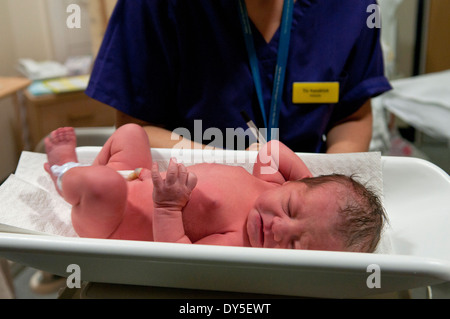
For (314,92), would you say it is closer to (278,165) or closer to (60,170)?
(278,165)

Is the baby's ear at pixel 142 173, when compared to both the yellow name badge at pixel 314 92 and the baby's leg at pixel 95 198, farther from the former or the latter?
the yellow name badge at pixel 314 92

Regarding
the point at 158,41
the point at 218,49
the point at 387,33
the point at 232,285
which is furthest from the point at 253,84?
the point at 387,33

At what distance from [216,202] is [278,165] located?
15 cm

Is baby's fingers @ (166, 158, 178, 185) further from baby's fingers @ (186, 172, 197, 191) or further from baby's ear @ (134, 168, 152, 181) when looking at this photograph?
baby's ear @ (134, 168, 152, 181)

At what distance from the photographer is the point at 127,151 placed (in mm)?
805

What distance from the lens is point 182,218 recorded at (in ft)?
2.31

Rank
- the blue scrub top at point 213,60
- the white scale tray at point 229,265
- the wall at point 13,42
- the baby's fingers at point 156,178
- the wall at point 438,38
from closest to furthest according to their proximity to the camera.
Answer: the white scale tray at point 229,265 → the baby's fingers at point 156,178 → the blue scrub top at point 213,60 → the wall at point 438,38 → the wall at point 13,42

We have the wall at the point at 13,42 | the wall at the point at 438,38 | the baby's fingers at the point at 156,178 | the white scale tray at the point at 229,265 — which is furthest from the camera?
the wall at the point at 13,42

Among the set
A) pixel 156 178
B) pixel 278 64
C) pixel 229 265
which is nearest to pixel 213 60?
pixel 278 64

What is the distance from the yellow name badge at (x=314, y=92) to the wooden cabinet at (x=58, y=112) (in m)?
1.50

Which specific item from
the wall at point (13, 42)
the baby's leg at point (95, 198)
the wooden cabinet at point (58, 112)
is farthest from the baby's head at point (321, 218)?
the wall at point (13, 42)

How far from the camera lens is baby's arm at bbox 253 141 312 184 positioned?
80 cm

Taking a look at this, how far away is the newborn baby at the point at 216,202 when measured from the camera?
667 millimetres

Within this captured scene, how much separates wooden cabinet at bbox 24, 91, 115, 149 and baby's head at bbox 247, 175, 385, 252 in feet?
5.42
